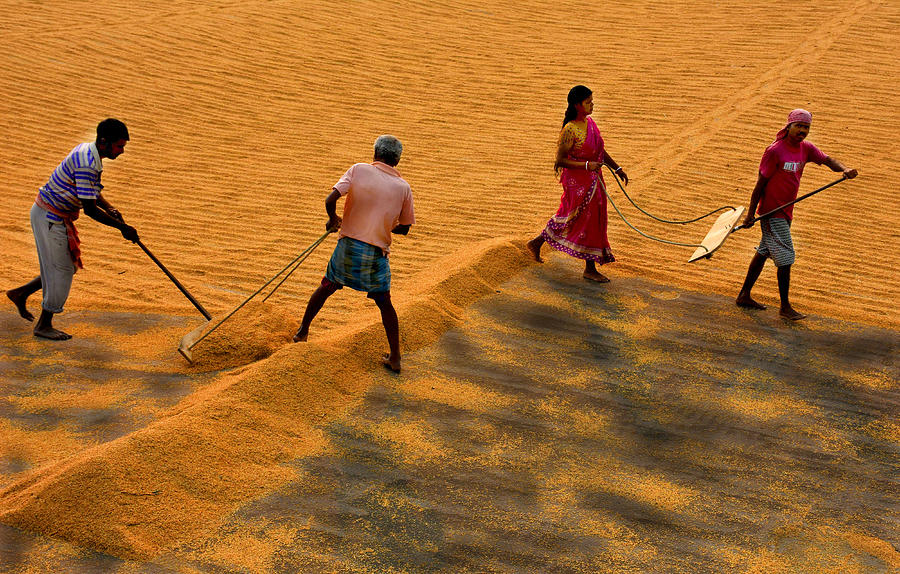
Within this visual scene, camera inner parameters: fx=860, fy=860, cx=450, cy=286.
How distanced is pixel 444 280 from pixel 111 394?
2646mm

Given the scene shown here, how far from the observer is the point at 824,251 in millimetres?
8461

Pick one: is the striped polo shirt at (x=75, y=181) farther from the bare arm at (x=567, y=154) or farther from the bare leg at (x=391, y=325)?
the bare arm at (x=567, y=154)

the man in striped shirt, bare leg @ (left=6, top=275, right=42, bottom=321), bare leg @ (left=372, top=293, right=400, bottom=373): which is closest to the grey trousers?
the man in striped shirt

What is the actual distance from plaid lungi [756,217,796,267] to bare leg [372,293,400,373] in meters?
3.14

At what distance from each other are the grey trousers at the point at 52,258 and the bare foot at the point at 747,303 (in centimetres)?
503

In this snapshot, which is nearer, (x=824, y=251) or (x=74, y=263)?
(x=74, y=263)

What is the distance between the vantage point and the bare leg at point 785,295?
21.9 ft

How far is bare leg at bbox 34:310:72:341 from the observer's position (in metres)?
5.78

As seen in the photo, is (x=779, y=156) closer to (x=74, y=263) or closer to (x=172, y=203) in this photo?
(x=74, y=263)

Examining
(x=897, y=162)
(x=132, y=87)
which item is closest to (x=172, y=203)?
(x=132, y=87)

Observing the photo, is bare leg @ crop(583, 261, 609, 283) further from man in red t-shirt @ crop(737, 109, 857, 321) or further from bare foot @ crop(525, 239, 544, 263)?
man in red t-shirt @ crop(737, 109, 857, 321)

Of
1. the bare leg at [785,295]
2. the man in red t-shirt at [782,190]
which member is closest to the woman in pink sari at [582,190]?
the man in red t-shirt at [782,190]

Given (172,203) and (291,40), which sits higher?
(291,40)

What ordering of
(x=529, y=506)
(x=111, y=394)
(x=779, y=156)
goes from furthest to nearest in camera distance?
(x=779, y=156) < (x=111, y=394) < (x=529, y=506)
